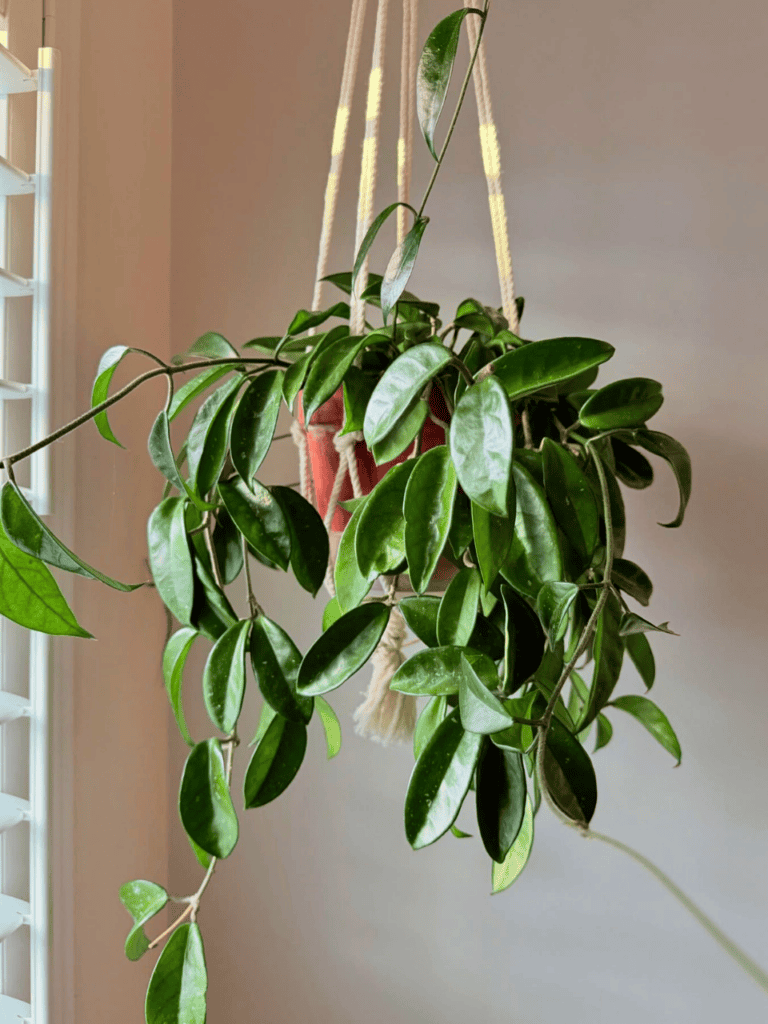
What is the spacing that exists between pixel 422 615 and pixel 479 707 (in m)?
0.18

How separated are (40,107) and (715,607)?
0.98 metres

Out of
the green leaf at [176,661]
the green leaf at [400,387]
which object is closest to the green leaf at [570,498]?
the green leaf at [400,387]

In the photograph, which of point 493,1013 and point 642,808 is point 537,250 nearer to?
point 642,808

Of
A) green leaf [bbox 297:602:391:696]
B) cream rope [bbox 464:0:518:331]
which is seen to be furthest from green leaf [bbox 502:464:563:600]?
cream rope [bbox 464:0:518:331]

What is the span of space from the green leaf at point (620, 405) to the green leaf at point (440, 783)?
0.26 metres

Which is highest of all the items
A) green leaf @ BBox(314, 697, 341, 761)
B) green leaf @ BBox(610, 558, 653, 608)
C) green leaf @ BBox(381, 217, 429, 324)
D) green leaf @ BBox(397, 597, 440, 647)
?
green leaf @ BBox(381, 217, 429, 324)

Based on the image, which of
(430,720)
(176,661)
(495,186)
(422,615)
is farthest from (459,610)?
(495,186)

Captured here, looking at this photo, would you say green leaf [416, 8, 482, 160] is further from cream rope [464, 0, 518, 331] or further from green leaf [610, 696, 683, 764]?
green leaf [610, 696, 683, 764]

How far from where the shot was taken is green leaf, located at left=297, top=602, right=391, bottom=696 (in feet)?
1.98

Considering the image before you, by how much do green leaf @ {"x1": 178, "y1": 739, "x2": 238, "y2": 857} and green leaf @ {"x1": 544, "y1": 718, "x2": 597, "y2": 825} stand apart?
225 mm

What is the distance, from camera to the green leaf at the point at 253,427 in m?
0.64

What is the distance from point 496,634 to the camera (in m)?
0.65

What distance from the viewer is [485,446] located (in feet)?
1.58

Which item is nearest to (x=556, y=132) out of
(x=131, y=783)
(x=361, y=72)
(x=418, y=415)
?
(x=361, y=72)
